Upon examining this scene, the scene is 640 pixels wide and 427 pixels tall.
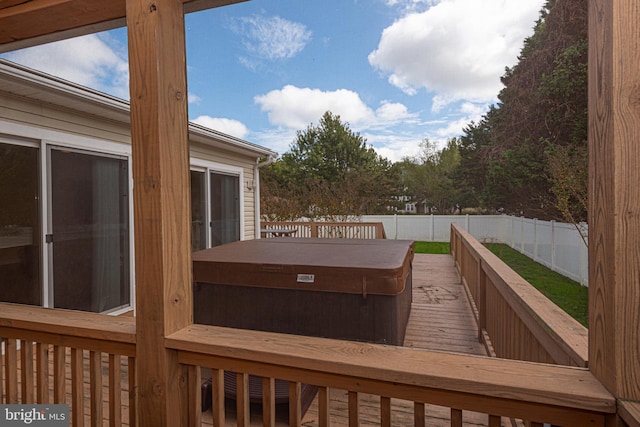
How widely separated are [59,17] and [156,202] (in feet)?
3.25

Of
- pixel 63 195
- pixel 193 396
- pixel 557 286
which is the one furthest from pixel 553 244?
pixel 63 195

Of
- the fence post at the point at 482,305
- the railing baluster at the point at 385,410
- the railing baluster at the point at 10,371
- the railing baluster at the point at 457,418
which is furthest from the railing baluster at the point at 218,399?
the fence post at the point at 482,305

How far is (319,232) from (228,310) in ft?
24.5

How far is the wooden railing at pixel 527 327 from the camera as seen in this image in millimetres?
1148

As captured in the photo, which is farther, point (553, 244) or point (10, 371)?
point (553, 244)

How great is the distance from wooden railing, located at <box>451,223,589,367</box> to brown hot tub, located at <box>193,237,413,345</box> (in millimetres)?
711

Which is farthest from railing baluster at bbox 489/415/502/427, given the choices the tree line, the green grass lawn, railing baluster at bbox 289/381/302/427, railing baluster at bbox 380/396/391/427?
the tree line

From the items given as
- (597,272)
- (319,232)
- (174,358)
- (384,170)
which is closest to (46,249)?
(174,358)

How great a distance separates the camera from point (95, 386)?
58.5 inches

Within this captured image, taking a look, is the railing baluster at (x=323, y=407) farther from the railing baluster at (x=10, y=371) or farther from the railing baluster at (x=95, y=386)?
the railing baluster at (x=10, y=371)

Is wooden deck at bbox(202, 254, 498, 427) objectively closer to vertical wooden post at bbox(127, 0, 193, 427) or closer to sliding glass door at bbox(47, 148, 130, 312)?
vertical wooden post at bbox(127, 0, 193, 427)

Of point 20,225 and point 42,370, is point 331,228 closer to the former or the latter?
point 20,225

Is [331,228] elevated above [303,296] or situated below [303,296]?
above

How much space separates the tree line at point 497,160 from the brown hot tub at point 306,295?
381 cm
